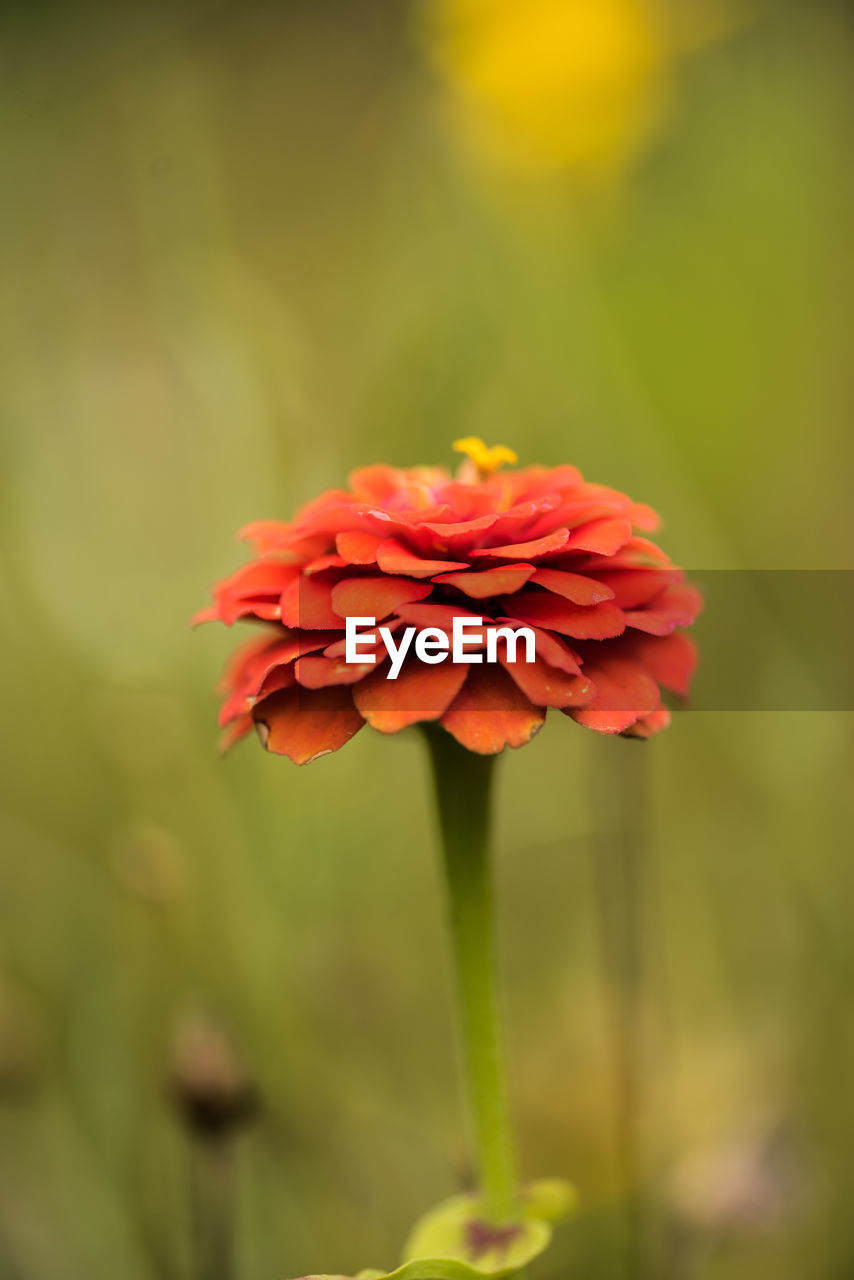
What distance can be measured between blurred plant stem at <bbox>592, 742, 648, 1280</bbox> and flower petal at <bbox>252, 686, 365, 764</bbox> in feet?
1.01

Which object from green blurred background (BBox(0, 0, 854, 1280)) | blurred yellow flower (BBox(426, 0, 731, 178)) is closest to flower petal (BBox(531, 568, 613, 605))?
green blurred background (BBox(0, 0, 854, 1280))

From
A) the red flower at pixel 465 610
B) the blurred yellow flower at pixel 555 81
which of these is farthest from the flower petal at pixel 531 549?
the blurred yellow flower at pixel 555 81

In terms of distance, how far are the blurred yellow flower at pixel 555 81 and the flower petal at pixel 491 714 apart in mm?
627

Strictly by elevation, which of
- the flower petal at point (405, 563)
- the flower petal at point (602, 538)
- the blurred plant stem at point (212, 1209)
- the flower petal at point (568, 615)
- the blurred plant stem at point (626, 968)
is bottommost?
the blurred plant stem at point (212, 1209)

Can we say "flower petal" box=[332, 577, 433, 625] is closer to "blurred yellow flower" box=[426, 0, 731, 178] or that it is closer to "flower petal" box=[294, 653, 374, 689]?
"flower petal" box=[294, 653, 374, 689]

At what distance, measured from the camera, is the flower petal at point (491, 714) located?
0.70ft

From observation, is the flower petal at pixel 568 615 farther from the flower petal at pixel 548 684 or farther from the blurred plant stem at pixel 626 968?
the blurred plant stem at pixel 626 968

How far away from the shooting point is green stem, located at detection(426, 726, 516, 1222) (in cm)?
27

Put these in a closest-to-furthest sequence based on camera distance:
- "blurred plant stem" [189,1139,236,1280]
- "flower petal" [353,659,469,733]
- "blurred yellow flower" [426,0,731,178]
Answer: "flower petal" [353,659,469,733], "blurred plant stem" [189,1139,236,1280], "blurred yellow flower" [426,0,731,178]

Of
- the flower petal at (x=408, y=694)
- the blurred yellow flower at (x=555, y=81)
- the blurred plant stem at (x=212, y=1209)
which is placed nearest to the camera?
the flower petal at (x=408, y=694)

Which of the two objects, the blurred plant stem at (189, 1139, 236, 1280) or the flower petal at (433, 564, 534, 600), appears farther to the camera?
the blurred plant stem at (189, 1139, 236, 1280)

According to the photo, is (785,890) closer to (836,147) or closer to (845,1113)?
(845,1113)

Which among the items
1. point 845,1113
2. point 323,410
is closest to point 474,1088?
point 845,1113

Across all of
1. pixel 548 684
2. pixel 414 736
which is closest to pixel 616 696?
pixel 548 684
